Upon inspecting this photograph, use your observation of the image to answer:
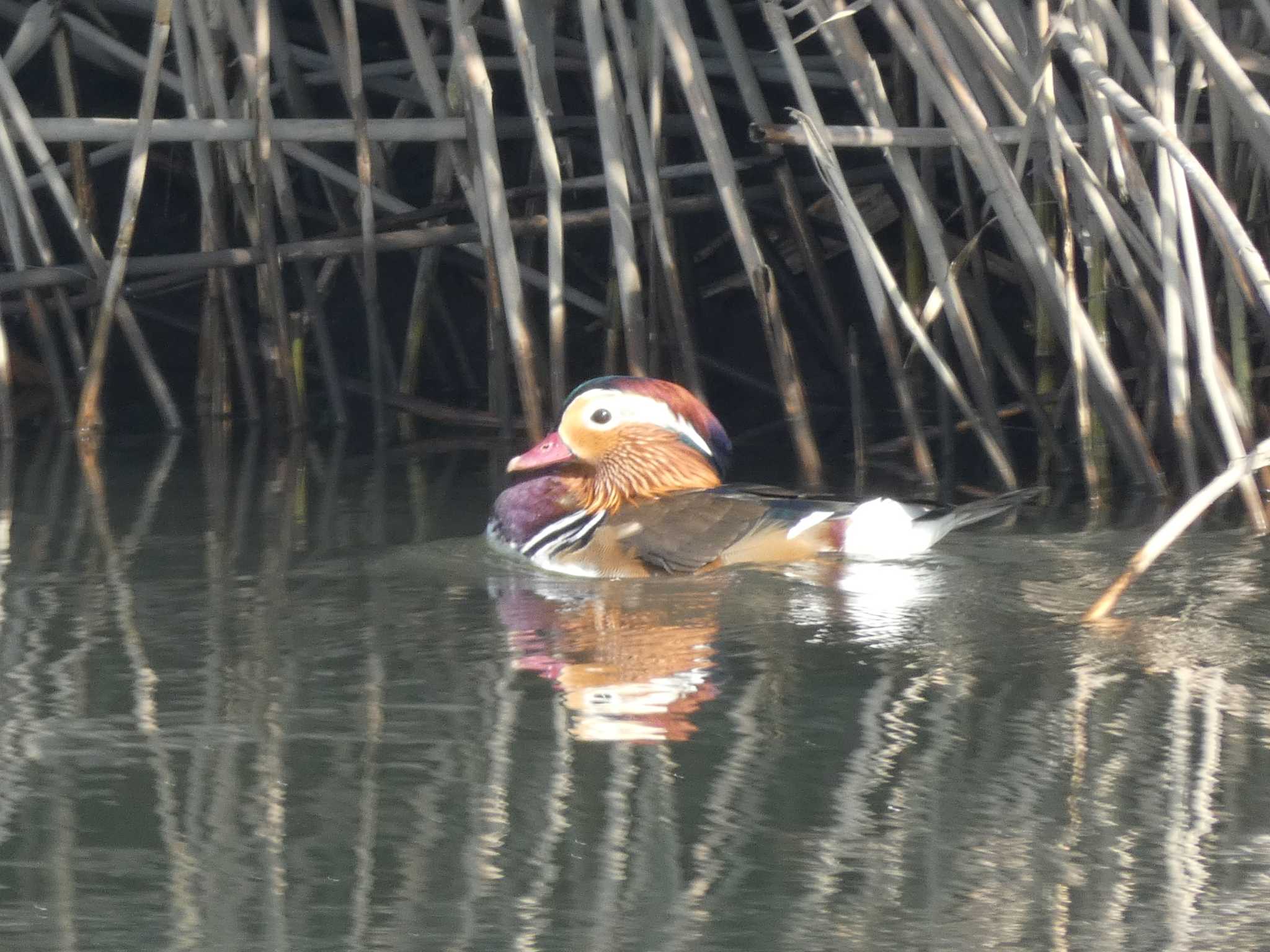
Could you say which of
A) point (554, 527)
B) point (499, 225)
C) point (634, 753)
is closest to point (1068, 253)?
point (554, 527)

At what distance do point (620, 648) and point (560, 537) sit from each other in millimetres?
1129

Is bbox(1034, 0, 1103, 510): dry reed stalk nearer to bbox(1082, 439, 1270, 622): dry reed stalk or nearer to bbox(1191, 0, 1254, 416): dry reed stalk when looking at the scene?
bbox(1191, 0, 1254, 416): dry reed stalk

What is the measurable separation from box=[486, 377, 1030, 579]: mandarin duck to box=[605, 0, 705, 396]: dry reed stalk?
26.4 inches

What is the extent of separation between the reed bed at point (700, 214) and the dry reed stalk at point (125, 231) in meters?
0.02

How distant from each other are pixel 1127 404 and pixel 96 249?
3848 millimetres

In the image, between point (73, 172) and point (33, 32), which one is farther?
point (73, 172)

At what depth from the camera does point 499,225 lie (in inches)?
249

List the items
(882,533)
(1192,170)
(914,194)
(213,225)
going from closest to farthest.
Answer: (1192,170) → (882,533) → (914,194) → (213,225)

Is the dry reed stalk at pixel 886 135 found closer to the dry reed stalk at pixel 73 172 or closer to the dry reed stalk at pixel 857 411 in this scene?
the dry reed stalk at pixel 857 411

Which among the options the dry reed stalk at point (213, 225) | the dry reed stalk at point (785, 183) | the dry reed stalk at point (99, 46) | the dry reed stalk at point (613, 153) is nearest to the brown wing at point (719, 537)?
the dry reed stalk at point (613, 153)

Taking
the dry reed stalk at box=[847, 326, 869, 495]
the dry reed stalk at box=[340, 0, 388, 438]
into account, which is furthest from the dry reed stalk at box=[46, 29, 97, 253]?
the dry reed stalk at box=[847, 326, 869, 495]

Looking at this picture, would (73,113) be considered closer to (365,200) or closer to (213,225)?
(213,225)

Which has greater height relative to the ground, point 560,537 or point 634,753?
point 560,537

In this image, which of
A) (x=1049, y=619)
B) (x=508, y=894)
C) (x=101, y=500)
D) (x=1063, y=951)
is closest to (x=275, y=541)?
(x=101, y=500)
